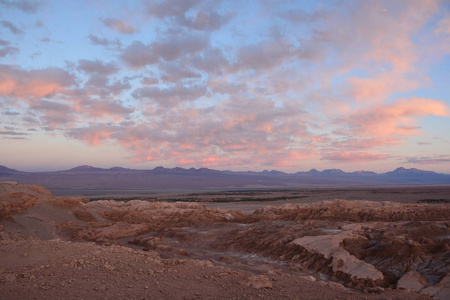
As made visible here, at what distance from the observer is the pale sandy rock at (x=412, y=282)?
8.44 m

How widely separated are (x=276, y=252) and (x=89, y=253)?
6869 millimetres

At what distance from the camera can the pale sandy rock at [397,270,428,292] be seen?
844cm

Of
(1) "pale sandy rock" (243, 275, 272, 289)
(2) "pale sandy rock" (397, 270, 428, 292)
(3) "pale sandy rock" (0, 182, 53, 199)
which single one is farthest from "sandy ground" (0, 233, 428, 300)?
(3) "pale sandy rock" (0, 182, 53, 199)

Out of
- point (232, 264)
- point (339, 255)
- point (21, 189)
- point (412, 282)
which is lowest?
point (232, 264)

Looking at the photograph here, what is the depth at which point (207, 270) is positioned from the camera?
9188mm

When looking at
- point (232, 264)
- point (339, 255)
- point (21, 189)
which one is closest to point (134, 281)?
point (232, 264)

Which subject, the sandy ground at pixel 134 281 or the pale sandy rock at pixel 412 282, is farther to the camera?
the pale sandy rock at pixel 412 282

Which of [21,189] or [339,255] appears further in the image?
[21,189]

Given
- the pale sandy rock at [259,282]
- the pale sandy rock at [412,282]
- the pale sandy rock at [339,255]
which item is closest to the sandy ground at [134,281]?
the pale sandy rock at [259,282]

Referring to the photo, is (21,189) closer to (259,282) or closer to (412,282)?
(259,282)

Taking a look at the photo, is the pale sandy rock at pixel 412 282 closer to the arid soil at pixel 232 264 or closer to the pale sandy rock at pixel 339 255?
the arid soil at pixel 232 264

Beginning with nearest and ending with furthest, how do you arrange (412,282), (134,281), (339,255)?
1. (134,281)
2. (412,282)
3. (339,255)

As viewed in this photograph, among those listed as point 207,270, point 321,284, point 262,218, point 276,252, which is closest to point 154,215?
point 262,218

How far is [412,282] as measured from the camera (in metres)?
8.68
